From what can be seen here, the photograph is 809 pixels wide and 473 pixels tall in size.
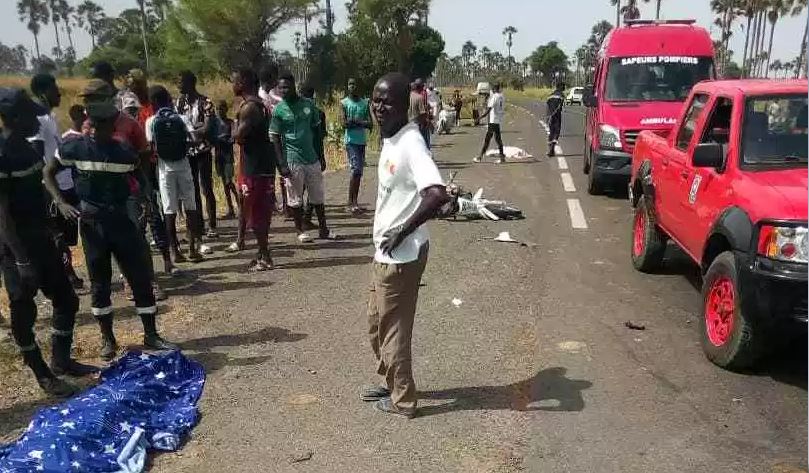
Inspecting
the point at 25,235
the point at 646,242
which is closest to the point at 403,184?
the point at 25,235

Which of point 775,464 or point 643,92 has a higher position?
point 643,92

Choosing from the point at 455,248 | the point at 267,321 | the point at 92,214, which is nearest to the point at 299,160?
the point at 455,248

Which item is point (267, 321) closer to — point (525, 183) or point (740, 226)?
point (740, 226)

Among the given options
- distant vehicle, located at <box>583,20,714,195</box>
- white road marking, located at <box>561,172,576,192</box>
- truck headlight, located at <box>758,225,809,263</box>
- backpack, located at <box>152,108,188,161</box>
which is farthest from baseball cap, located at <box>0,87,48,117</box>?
white road marking, located at <box>561,172,576,192</box>

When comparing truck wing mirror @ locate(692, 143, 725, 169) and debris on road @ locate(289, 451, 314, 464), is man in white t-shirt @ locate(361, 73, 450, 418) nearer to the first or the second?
debris on road @ locate(289, 451, 314, 464)

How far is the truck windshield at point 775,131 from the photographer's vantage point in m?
4.89

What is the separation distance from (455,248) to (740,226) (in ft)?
13.2

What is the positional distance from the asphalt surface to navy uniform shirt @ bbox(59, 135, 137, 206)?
50.4 inches

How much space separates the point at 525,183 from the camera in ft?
41.6

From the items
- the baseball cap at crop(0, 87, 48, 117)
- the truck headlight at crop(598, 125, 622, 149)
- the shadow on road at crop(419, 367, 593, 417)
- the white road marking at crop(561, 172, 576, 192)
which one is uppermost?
the baseball cap at crop(0, 87, 48, 117)

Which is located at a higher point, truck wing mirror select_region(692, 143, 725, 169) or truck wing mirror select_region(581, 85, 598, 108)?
truck wing mirror select_region(581, 85, 598, 108)

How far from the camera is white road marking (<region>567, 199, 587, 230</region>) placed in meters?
9.18

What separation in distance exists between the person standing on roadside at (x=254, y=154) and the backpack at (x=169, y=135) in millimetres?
552

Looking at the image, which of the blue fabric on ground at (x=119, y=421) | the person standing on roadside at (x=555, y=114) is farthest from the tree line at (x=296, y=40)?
the blue fabric on ground at (x=119, y=421)
